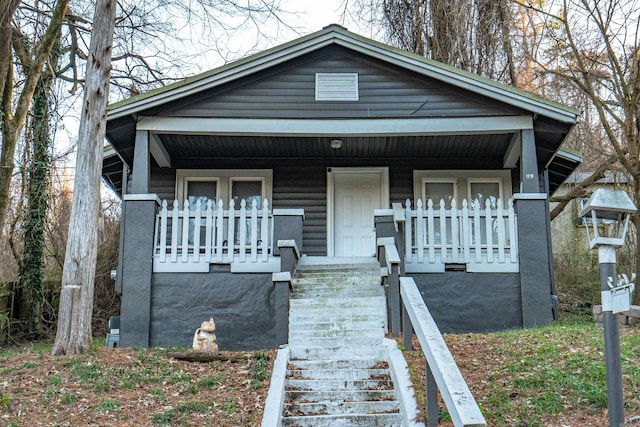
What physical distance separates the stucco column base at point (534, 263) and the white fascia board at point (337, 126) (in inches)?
61.0

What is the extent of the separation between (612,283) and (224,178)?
32.3 ft

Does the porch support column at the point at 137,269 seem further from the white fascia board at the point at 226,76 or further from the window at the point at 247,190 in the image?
the window at the point at 247,190

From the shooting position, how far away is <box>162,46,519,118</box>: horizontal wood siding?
11.3 metres

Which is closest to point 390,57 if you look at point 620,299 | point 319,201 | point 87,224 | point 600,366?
point 319,201

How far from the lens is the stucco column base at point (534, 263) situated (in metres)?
10.2

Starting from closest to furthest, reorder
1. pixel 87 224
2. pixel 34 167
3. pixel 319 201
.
Result: 1. pixel 87 224
2. pixel 319 201
3. pixel 34 167

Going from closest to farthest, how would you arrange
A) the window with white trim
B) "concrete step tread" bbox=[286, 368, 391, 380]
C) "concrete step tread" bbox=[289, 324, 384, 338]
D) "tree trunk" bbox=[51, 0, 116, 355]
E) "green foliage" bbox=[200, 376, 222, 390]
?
"concrete step tread" bbox=[286, 368, 391, 380] → "green foliage" bbox=[200, 376, 222, 390] → "tree trunk" bbox=[51, 0, 116, 355] → "concrete step tread" bbox=[289, 324, 384, 338] → the window with white trim

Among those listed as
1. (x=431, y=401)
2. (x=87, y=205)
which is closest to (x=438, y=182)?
(x=87, y=205)

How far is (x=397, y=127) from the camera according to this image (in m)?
11.3

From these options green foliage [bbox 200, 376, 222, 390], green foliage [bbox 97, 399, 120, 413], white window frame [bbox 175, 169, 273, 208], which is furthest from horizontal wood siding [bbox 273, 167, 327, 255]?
green foliage [bbox 97, 399, 120, 413]

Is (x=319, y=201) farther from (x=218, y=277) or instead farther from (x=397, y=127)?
(x=218, y=277)

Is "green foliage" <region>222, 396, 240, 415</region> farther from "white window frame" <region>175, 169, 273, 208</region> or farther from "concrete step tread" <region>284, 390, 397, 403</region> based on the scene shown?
"white window frame" <region>175, 169, 273, 208</region>

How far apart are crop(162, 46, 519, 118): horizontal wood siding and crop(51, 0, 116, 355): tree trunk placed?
2623 mm

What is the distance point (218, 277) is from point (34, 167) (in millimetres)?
7748
